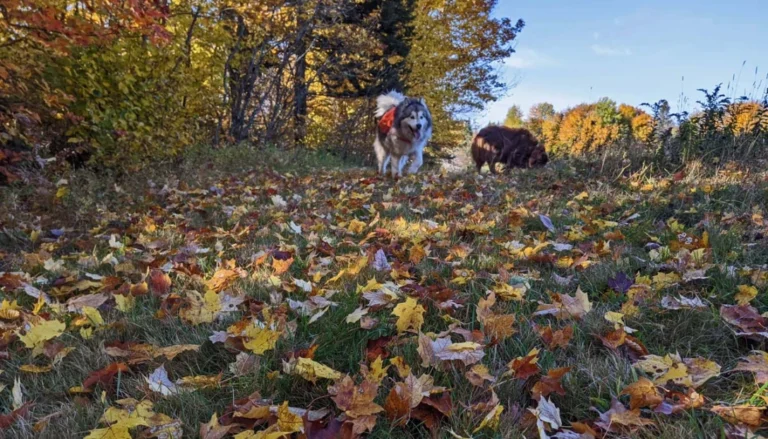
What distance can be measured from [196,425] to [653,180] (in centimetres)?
465

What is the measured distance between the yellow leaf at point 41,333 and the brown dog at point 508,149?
7909 mm

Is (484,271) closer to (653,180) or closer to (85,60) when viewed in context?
(653,180)

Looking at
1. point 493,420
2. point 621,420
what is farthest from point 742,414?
point 493,420

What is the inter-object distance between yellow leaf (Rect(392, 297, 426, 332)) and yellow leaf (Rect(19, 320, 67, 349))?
1.21 m

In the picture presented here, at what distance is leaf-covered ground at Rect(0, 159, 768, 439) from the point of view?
118cm

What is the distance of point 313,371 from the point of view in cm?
132

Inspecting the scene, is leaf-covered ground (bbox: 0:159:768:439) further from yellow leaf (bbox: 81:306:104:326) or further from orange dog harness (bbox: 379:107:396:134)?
orange dog harness (bbox: 379:107:396:134)

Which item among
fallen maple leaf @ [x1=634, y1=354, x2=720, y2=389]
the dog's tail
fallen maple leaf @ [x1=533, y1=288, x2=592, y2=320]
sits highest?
the dog's tail

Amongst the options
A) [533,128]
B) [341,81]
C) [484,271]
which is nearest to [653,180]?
[484,271]

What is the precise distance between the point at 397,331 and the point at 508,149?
8176 millimetres

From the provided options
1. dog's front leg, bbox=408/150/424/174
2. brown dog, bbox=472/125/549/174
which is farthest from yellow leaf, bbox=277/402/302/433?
brown dog, bbox=472/125/549/174

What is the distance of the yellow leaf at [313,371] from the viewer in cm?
131

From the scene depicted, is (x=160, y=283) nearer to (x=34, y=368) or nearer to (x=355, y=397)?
(x=34, y=368)

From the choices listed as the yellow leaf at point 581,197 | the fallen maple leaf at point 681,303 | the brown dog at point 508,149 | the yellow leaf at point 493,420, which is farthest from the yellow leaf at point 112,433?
the brown dog at point 508,149
